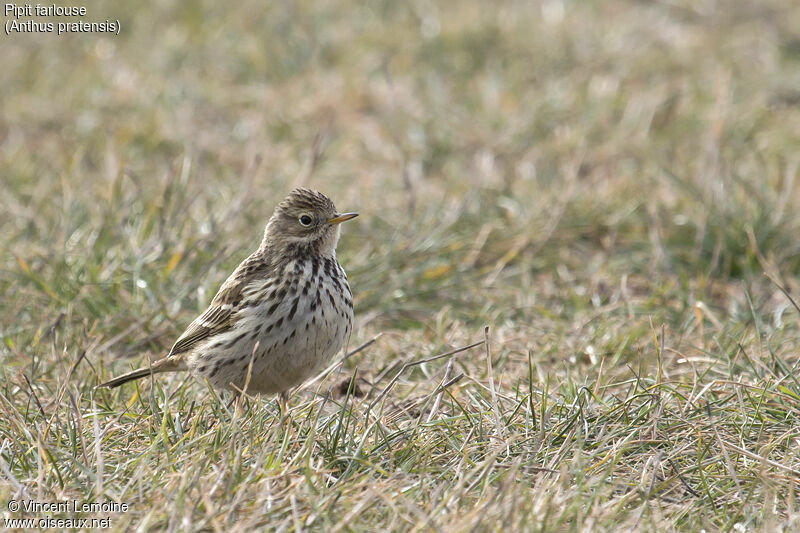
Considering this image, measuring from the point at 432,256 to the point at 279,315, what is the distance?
2300mm

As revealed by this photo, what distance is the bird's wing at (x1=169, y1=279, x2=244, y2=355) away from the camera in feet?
17.4

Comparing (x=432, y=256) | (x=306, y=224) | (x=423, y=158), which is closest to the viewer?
(x=306, y=224)

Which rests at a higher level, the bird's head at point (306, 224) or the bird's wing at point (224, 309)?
the bird's head at point (306, 224)

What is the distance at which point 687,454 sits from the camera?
4.52m

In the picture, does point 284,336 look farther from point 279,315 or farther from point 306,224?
point 306,224

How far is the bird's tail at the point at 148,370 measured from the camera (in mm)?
5168

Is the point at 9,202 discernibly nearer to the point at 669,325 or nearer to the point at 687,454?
the point at 669,325

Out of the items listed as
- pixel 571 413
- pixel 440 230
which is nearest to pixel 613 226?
pixel 440 230

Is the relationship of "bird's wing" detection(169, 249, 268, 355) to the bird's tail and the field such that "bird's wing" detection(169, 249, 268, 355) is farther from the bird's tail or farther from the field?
the field

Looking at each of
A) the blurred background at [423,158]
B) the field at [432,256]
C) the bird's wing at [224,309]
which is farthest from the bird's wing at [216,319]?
the blurred background at [423,158]

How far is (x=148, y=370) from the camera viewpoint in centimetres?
526

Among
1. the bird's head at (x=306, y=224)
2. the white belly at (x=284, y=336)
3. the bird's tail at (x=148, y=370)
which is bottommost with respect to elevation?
the bird's tail at (x=148, y=370)

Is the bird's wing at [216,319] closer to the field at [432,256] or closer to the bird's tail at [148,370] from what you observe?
the bird's tail at [148,370]

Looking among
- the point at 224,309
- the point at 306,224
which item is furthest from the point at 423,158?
the point at 224,309
